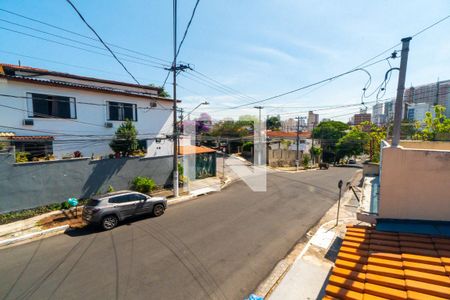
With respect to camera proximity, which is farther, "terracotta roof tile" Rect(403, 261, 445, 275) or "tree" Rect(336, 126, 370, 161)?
"tree" Rect(336, 126, 370, 161)

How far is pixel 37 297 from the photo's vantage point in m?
5.78

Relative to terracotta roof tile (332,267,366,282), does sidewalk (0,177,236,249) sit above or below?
below

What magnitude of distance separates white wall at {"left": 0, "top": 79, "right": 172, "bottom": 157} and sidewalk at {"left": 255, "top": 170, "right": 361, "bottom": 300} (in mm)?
14784

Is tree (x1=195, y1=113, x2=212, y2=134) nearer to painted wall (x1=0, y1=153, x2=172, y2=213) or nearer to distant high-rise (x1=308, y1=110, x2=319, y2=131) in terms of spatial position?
distant high-rise (x1=308, y1=110, x2=319, y2=131)

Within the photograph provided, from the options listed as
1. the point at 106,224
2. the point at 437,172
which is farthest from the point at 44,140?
the point at 437,172

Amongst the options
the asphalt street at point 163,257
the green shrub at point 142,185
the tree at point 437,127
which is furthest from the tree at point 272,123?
the asphalt street at point 163,257

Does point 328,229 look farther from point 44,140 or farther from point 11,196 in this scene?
point 44,140

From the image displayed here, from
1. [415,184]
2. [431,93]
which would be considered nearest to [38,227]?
[415,184]

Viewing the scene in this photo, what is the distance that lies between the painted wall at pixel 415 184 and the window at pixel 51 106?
17801 mm

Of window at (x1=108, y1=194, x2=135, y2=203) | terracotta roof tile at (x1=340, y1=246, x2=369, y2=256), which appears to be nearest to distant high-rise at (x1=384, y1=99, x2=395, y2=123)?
terracotta roof tile at (x1=340, y1=246, x2=369, y2=256)

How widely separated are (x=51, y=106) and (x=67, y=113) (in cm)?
95

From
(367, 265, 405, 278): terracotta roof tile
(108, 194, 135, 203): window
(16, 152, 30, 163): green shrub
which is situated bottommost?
(108, 194, 135, 203): window

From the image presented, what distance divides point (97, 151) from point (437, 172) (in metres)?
18.4

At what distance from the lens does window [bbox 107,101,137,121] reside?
56.6 ft
